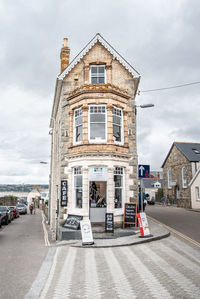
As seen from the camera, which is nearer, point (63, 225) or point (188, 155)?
point (63, 225)

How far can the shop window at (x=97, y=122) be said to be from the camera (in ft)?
50.3

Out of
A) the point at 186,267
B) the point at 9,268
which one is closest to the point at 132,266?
the point at 186,267

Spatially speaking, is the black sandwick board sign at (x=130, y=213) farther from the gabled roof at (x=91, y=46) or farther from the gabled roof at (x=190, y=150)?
the gabled roof at (x=190, y=150)

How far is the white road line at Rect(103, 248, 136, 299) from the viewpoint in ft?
21.3

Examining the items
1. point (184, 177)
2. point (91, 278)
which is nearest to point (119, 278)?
point (91, 278)

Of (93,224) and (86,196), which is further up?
(86,196)

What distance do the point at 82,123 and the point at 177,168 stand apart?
27.4 meters

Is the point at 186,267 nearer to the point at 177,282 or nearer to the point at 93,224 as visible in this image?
the point at 177,282

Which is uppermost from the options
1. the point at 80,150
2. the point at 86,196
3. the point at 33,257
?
the point at 80,150

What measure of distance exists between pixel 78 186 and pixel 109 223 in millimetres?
2839

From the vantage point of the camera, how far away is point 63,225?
14.8 meters

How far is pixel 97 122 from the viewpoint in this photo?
50.2 feet

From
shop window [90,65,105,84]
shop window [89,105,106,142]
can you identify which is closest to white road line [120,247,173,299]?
shop window [89,105,106,142]

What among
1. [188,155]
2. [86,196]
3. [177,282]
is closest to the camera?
[177,282]
